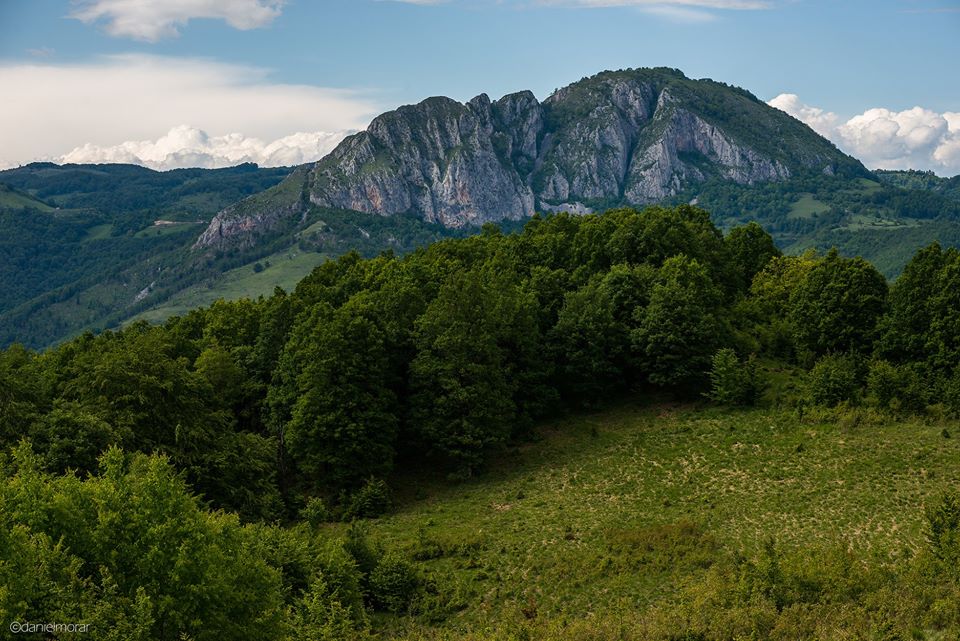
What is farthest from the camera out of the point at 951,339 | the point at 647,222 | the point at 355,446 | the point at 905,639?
the point at 647,222

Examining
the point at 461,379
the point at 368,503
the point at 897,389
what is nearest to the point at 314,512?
the point at 368,503

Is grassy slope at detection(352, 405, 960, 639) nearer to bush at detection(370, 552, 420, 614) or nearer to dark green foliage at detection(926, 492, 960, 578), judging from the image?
bush at detection(370, 552, 420, 614)

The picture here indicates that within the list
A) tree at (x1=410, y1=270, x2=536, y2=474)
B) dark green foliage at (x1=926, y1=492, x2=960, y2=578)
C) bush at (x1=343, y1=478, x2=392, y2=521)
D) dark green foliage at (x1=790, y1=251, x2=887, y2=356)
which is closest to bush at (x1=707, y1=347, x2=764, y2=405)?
dark green foliage at (x1=790, y1=251, x2=887, y2=356)

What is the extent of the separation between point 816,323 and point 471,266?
30.8m

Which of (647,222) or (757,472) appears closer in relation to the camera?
(757,472)

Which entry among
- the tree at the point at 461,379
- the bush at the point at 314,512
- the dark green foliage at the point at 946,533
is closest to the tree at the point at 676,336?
the tree at the point at 461,379

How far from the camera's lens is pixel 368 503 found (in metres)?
41.5

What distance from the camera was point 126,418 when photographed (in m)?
37.2

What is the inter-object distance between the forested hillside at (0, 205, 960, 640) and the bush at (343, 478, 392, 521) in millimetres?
123

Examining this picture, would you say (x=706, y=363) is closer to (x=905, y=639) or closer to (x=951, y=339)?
(x=951, y=339)

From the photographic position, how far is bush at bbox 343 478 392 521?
41.4m

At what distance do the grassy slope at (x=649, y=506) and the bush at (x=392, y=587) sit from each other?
5.58ft

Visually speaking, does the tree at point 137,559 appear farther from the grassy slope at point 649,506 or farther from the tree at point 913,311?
the tree at point 913,311

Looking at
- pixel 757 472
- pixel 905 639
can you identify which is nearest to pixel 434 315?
pixel 757 472
